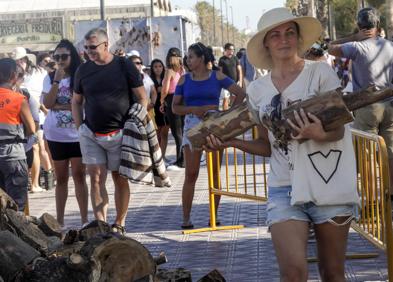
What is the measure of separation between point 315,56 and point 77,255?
201 inches

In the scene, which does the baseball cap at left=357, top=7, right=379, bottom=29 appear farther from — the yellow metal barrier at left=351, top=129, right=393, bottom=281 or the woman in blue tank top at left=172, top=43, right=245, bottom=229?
the yellow metal barrier at left=351, top=129, right=393, bottom=281

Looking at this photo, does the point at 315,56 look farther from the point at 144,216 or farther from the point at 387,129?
the point at 144,216

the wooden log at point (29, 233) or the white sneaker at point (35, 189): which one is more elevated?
the wooden log at point (29, 233)

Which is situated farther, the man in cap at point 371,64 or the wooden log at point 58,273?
the man in cap at point 371,64

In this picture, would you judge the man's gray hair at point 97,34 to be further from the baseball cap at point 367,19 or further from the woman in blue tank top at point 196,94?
the baseball cap at point 367,19

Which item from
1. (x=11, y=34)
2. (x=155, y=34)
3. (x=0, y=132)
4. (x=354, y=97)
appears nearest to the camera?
(x=354, y=97)

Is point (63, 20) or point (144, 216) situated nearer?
point (144, 216)

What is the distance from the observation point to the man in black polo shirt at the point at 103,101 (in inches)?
361

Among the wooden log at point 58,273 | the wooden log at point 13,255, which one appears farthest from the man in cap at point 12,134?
the wooden log at point 58,273

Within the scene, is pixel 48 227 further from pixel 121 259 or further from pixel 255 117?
pixel 255 117

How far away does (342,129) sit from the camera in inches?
203

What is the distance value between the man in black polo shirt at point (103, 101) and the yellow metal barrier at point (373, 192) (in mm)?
2220

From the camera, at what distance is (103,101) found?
916 cm

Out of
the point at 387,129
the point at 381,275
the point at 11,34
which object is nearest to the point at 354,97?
the point at 381,275
